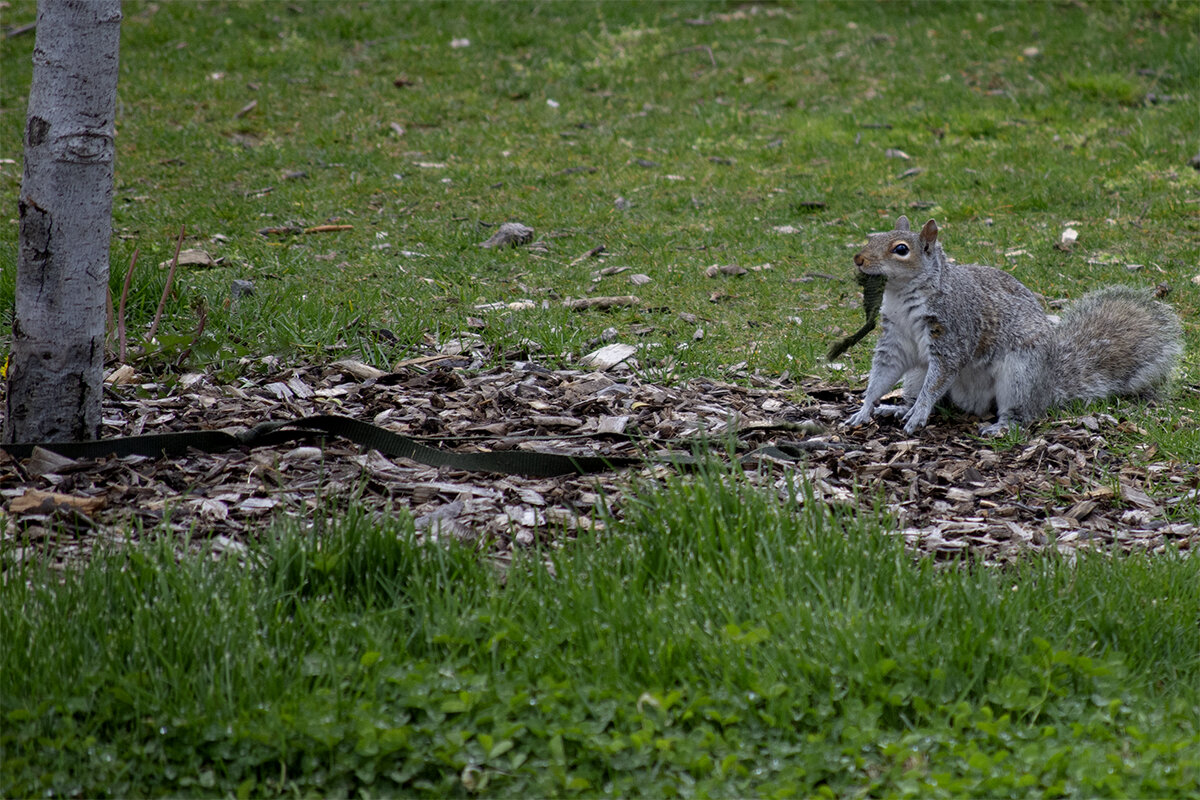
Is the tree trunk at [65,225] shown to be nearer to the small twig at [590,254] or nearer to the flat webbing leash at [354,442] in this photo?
the flat webbing leash at [354,442]

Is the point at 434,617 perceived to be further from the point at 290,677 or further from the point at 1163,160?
the point at 1163,160

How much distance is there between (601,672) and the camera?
243cm

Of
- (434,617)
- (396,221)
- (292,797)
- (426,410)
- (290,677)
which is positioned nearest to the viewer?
(292,797)

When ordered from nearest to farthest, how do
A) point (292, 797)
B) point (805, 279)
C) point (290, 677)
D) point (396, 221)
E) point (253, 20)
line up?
point (292, 797) < point (290, 677) < point (805, 279) < point (396, 221) < point (253, 20)

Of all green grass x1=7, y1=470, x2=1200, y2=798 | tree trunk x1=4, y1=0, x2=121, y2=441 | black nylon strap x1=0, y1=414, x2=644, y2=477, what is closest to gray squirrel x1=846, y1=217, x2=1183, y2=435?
black nylon strap x1=0, y1=414, x2=644, y2=477

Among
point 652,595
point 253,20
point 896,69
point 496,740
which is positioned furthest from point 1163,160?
point 253,20

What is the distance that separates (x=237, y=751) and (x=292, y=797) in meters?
0.15

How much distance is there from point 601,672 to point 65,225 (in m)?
2.15

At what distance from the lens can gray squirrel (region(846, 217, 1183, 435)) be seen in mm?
4512

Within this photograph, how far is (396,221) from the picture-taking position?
764 cm

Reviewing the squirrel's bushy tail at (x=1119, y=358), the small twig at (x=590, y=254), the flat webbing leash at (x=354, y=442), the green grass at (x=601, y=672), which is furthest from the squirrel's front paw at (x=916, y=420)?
the small twig at (x=590, y=254)

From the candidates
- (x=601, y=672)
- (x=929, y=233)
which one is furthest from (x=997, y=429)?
(x=601, y=672)

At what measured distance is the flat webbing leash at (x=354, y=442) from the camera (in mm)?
3475

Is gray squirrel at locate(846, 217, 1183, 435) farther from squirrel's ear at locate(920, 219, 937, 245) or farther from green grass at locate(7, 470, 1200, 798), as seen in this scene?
green grass at locate(7, 470, 1200, 798)
